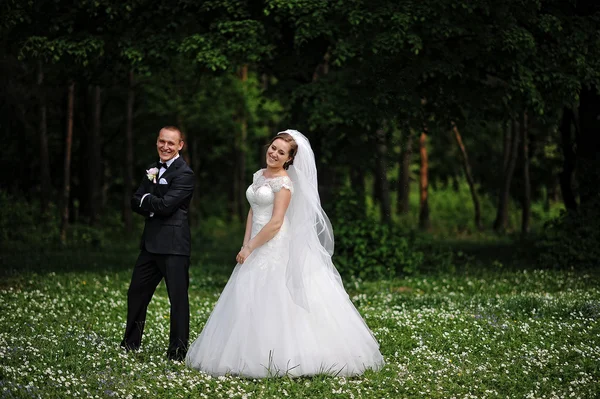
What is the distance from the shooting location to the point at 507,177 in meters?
26.7

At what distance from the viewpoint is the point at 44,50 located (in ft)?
A: 53.0

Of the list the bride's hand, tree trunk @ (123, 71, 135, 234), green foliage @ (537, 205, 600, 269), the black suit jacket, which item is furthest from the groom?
tree trunk @ (123, 71, 135, 234)

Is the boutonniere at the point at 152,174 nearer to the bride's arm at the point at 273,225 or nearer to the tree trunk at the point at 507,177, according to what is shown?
the bride's arm at the point at 273,225

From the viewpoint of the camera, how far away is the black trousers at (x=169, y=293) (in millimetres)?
8766

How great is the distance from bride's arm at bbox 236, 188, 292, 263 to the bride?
1 centimetres

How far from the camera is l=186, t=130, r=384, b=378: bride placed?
26.2 ft

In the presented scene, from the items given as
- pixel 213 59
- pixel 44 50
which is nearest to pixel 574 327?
pixel 213 59

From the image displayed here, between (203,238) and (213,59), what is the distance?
11.9 m

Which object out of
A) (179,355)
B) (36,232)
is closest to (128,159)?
(36,232)

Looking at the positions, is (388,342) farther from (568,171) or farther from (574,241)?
(568,171)

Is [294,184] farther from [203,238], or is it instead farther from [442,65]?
[203,238]

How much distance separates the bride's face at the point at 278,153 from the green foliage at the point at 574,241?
1064 centimetres

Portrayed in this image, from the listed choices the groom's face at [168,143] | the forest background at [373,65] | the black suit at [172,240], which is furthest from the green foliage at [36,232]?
the groom's face at [168,143]

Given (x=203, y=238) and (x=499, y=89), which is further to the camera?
(x=203, y=238)
